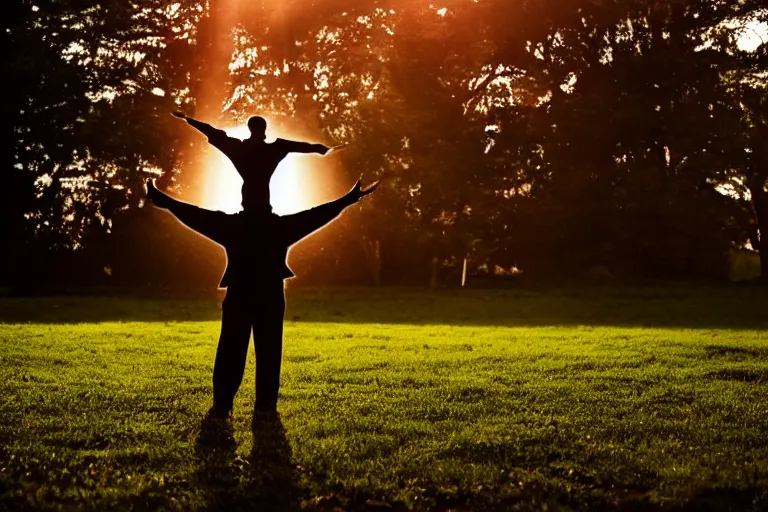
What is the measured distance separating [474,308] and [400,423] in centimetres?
1925

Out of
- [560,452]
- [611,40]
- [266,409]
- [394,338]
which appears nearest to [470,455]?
[560,452]

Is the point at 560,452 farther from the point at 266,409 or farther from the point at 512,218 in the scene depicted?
the point at 512,218

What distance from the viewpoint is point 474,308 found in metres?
28.5

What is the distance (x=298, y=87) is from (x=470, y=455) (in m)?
32.2

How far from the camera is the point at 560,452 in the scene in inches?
319

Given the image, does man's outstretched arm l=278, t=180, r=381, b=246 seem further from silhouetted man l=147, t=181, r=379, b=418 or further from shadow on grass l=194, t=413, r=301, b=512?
shadow on grass l=194, t=413, r=301, b=512

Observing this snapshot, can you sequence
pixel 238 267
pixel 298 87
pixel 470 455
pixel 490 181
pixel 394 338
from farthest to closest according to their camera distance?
1. pixel 490 181
2. pixel 298 87
3. pixel 394 338
4. pixel 238 267
5. pixel 470 455

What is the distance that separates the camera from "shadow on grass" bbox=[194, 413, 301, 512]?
6.73m

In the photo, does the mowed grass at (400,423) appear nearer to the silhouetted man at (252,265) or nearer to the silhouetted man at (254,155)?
the silhouetted man at (252,265)

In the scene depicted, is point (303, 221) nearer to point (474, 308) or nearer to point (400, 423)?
point (400, 423)

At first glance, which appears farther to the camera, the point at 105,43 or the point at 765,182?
the point at 765,182

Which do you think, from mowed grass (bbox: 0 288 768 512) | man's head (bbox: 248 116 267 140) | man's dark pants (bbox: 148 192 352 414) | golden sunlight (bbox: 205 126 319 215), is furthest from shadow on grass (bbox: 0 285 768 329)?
man's head (bbox: 248 116 267 140)

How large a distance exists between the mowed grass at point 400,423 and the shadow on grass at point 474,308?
11.9 ft

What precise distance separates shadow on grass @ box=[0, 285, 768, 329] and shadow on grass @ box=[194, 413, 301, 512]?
14.4 meters
